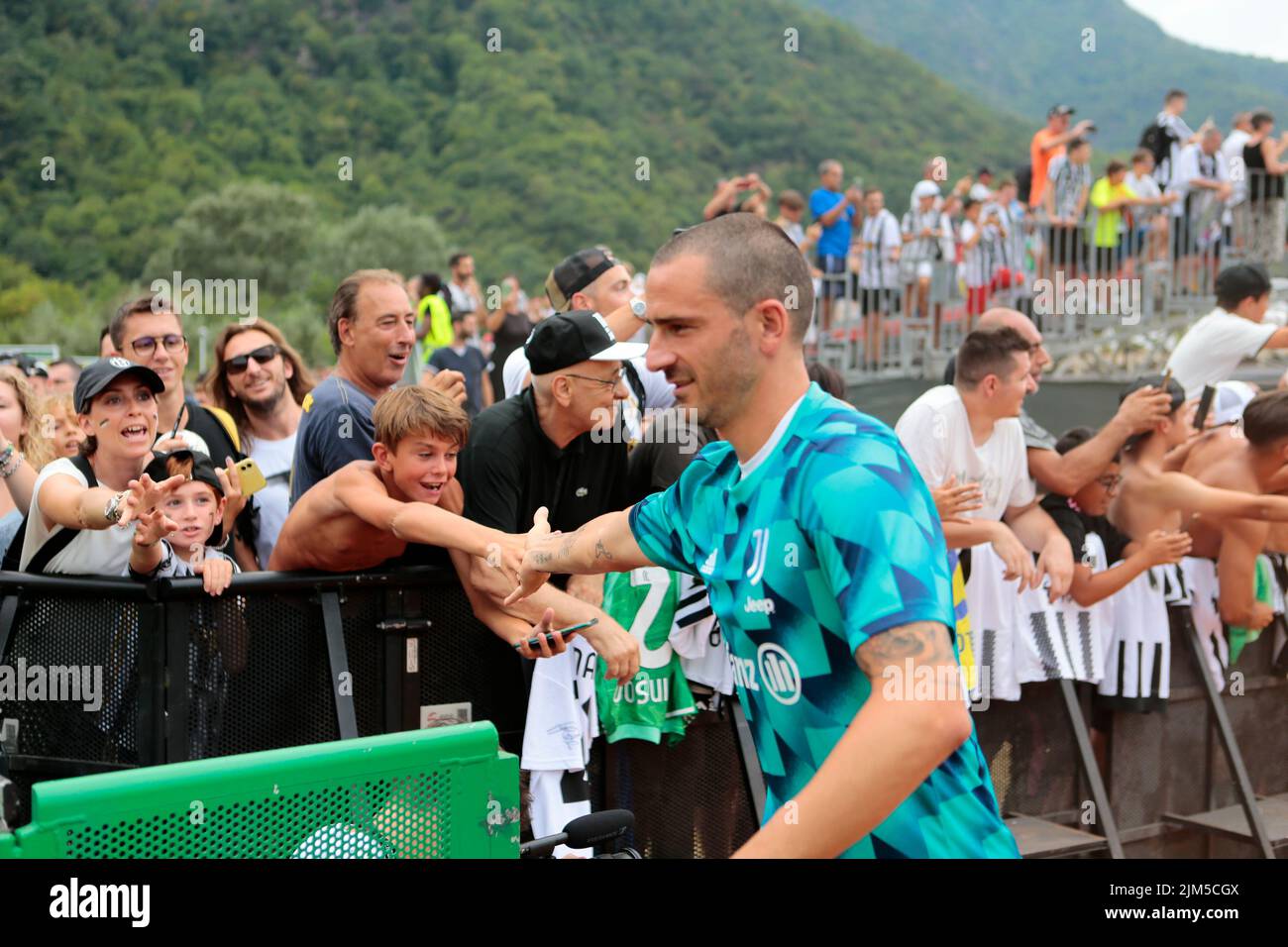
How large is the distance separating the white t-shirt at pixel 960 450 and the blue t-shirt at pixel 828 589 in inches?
139

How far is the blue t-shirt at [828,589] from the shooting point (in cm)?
234

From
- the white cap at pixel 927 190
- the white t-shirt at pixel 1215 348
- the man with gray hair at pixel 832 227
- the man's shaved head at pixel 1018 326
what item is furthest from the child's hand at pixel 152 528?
the white cap at pixel 927 190

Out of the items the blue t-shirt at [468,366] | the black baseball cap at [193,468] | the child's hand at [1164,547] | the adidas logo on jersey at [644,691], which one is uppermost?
the blue t-shirt at [468,366]

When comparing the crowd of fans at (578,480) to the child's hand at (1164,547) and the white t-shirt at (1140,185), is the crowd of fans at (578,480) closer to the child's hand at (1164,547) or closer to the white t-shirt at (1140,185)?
the child's hand at (1164,547)

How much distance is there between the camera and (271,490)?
616cm

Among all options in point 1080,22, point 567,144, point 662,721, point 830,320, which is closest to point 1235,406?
point 662,721

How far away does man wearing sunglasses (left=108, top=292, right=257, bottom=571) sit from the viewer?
19.1 feet

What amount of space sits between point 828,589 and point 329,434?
3418mm

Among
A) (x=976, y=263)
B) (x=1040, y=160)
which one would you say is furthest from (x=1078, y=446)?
(x=1040, y=160)

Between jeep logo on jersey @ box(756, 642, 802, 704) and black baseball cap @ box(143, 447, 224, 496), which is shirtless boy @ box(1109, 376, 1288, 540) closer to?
black baseball cap @ box(143, 447, 224, 496)

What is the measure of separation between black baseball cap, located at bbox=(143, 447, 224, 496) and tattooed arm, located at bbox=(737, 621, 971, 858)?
3.05 metres

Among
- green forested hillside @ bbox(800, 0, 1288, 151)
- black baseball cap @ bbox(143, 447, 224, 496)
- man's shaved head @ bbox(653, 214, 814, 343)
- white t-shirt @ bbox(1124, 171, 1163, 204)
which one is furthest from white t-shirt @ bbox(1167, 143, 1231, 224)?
green forested hillside @ bbox(800, 0, 1288, 151)

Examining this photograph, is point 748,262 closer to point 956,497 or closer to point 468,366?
point 956,497
